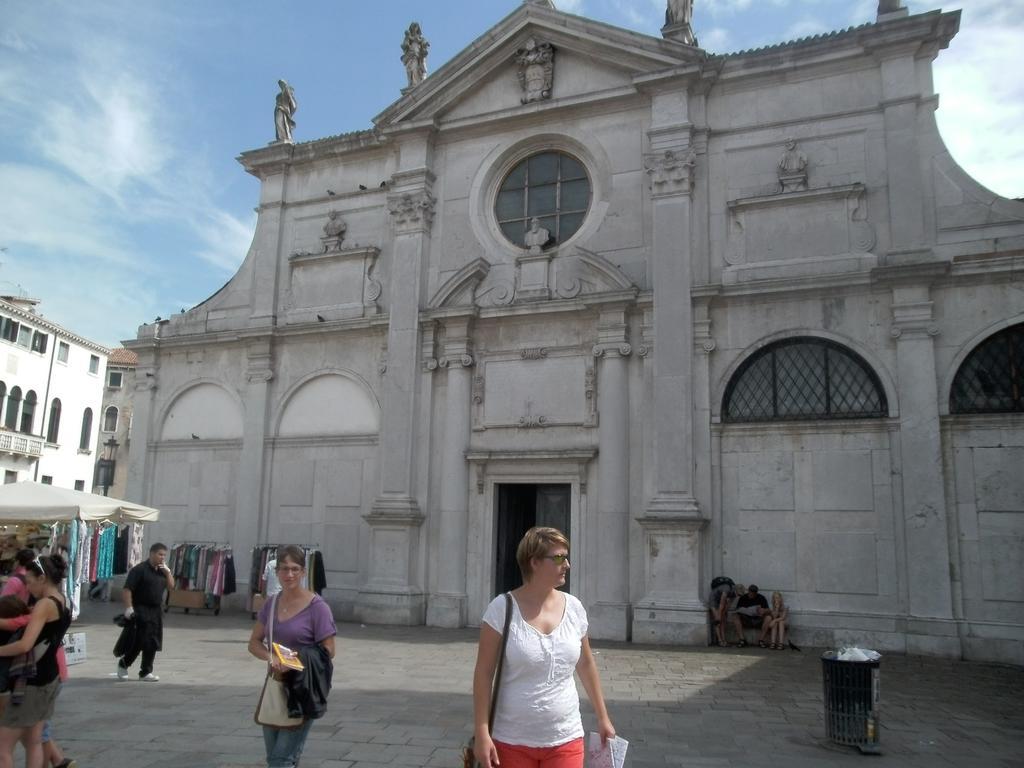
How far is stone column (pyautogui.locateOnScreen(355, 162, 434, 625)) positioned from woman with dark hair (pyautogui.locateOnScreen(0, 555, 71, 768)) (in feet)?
35.2

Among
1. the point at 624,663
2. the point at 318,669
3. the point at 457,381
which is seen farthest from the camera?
the point at 457,381

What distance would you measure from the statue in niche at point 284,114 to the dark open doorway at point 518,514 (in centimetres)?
1076

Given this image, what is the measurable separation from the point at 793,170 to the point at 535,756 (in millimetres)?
13774

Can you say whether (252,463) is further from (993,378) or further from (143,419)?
(993,378)

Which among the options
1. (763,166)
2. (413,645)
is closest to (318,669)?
(413,645)

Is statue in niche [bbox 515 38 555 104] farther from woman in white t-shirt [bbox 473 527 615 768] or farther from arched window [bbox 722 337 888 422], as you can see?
woman in white t-shirt [bbox 473 527 615 768]

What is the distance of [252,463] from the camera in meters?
18.9

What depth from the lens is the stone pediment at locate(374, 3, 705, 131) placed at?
16531mm

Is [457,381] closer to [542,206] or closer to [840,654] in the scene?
[542,206]

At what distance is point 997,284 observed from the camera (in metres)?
13.6

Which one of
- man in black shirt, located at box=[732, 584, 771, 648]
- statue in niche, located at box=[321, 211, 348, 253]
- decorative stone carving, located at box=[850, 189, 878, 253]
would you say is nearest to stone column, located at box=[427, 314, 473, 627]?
statue in niche, located at box=[321, 211, 348, 253]

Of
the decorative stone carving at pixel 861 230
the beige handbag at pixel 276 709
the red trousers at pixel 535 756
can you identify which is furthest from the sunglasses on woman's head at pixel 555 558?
the decorative stone carving at pixel 861 230

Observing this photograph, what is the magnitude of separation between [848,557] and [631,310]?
579cm

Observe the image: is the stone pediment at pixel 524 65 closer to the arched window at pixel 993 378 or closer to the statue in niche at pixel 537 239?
the statue in niche at pixel 537 239
